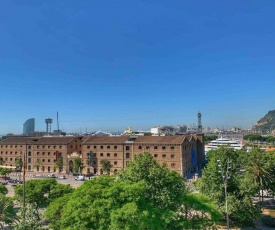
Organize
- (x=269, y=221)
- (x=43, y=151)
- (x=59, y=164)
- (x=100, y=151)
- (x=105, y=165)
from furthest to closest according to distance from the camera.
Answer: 1. (x=43, y=151)
2. (x=59, y=164)
3. (x=100, y=151)
4. (x=105, y=165)
5. (x=269, y=221)

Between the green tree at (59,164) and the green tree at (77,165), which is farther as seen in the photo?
the green tree at (59,164)

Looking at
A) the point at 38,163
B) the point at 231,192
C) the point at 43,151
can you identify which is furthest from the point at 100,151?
the point at 231,192

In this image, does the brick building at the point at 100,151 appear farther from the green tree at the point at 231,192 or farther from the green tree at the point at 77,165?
the green tree at the point at 231,192

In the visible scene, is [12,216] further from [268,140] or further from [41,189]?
[268,140]

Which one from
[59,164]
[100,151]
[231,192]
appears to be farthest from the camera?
[59,164]

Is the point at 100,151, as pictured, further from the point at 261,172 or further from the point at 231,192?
the point at 231,192

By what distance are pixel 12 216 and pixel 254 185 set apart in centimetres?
3307

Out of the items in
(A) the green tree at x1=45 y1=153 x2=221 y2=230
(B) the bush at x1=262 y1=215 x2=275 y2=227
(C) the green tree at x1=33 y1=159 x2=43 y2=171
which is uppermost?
(A) the green tree at x1=45 y1=153 x2=221 y2=230

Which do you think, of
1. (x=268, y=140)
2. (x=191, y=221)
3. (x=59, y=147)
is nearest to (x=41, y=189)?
(x=191, y=221)

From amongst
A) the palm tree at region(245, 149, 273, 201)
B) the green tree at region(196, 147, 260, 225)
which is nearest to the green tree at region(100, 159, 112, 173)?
the palm tree at region(245, 149, 273, 201)

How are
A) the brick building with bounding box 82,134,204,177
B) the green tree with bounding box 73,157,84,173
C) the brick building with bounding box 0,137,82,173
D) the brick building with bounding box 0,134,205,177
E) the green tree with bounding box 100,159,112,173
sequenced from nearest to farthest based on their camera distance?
1. the brick building with bounding box 82,134,204,177
2. the brick building with bounding box 0,134,205,177
3. the green tree with bounding box 100,159,112,173
4. the green tree with bounding box 73,157,84,173
5. the brick building with bounding box 0,137,82,173

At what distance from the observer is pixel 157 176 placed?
94.0 ft

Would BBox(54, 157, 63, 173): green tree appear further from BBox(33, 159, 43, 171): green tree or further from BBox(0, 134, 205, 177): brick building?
BBox(33, 159, 43, 171): green tree

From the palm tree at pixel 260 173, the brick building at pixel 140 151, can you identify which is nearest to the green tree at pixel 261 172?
the palm tree at pixel 260 173
